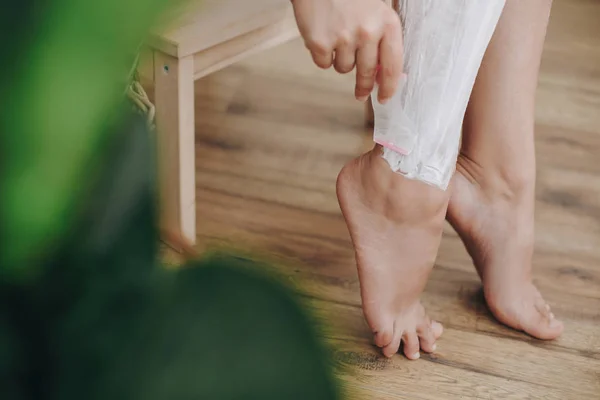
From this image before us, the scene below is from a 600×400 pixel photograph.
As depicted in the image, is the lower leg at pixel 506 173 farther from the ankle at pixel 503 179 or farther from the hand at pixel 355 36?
the hand at pixel 355 36

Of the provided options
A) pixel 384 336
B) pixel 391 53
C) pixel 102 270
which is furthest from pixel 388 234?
pixel 102 270

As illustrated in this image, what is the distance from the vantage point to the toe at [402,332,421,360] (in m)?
1.08

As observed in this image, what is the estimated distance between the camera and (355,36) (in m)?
0.38

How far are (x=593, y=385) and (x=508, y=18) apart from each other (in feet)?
1.67

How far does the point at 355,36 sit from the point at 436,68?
36 cm

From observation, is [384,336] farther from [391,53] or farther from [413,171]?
[391,53]

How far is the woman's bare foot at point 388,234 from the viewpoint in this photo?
950 mm

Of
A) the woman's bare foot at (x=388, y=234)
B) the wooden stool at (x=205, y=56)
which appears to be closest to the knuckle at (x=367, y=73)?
the woman's bare foot at (x=388, y=234)

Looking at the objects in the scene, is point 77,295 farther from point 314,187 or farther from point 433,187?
point 314,187

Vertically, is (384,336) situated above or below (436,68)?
below

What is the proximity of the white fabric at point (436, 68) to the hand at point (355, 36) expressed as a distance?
244 millimetres

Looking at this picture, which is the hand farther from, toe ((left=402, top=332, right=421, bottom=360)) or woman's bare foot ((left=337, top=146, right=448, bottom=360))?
toe ((left=402, top=332, right=421, bottom=360))

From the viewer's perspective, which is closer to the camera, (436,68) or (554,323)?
(436,68)

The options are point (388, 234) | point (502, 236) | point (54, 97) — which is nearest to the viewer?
point (54, 97)
